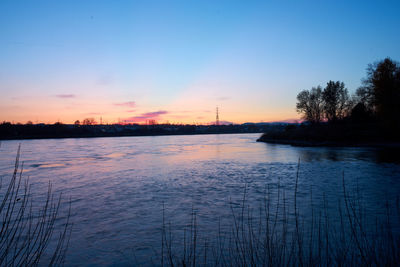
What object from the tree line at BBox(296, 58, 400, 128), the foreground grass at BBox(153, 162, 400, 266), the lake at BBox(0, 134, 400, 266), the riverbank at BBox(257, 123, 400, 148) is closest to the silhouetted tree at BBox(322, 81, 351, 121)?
the tree line at BBox(296, 58, 400, 128)

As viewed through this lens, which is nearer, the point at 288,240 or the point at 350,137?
the point at 288,240

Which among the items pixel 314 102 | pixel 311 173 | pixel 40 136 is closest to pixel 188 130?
pixel 40 136

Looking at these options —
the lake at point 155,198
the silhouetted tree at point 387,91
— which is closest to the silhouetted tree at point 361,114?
the silhouetted tree at point 387,91

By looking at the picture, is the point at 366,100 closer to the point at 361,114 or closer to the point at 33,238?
the point at 361,114

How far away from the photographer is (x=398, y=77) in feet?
113

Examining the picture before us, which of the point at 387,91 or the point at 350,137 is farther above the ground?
the point at 387,91

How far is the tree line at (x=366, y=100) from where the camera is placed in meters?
34.1

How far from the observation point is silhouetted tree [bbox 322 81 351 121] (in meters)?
59.6

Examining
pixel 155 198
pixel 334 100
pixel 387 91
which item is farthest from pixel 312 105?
pixel 155 198

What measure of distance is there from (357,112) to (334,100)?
23.5 ft

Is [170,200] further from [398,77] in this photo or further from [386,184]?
[398,77]

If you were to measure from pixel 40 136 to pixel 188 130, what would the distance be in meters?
78.4

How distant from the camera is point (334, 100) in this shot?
196 ft

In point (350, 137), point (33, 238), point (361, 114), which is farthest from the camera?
point (361, 114)
